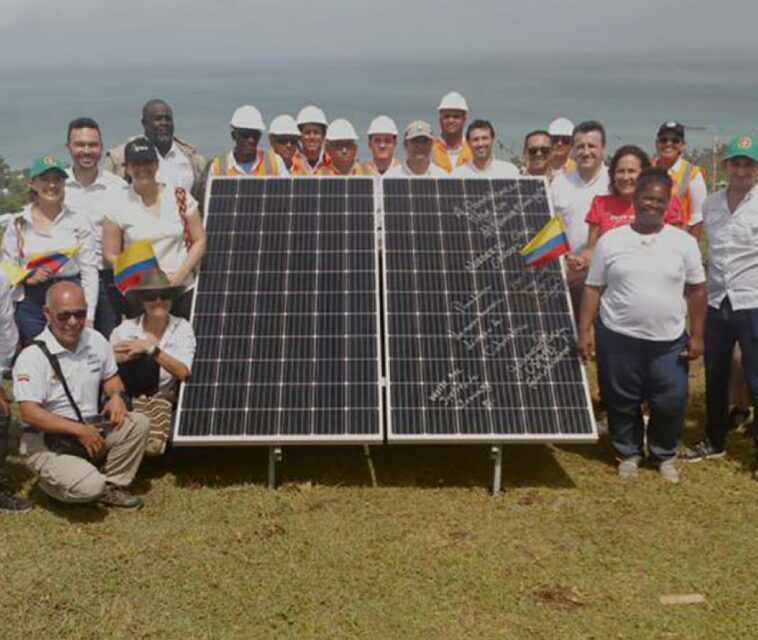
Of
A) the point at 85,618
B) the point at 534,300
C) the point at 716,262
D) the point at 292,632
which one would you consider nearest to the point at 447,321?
the point at 534,300

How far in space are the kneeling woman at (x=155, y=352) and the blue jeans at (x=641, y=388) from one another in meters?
3.29

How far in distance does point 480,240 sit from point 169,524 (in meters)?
3.41

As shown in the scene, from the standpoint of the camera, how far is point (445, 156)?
31.8 feet

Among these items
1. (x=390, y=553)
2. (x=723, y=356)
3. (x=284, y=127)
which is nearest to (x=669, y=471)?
(x=723, y=356)

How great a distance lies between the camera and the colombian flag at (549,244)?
24.1 feet

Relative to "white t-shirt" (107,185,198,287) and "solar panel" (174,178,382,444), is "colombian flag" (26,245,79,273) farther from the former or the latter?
"solar panel" (174,178,382,444)

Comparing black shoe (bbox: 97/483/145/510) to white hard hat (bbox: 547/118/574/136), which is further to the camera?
white hard hat (bbox: 547/118/574/136)

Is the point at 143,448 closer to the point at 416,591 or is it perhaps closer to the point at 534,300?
the point at 416,591

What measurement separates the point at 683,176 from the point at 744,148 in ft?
6.70

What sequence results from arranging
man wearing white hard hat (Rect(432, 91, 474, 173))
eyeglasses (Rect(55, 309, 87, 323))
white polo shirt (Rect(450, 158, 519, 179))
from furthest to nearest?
man wearing white hard hat (Rect(432, 91, 474, 173)) < white polo shirt (Rect(450, 158, 519, 179)) < eyeglasses (Rect(55, 309, 87, 323))

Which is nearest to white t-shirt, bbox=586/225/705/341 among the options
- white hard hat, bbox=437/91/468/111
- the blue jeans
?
the blue jeans

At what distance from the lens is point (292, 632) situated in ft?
16.9

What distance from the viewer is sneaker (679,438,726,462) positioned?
768cm

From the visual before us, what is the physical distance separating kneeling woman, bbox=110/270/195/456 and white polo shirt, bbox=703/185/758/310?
167 inches
